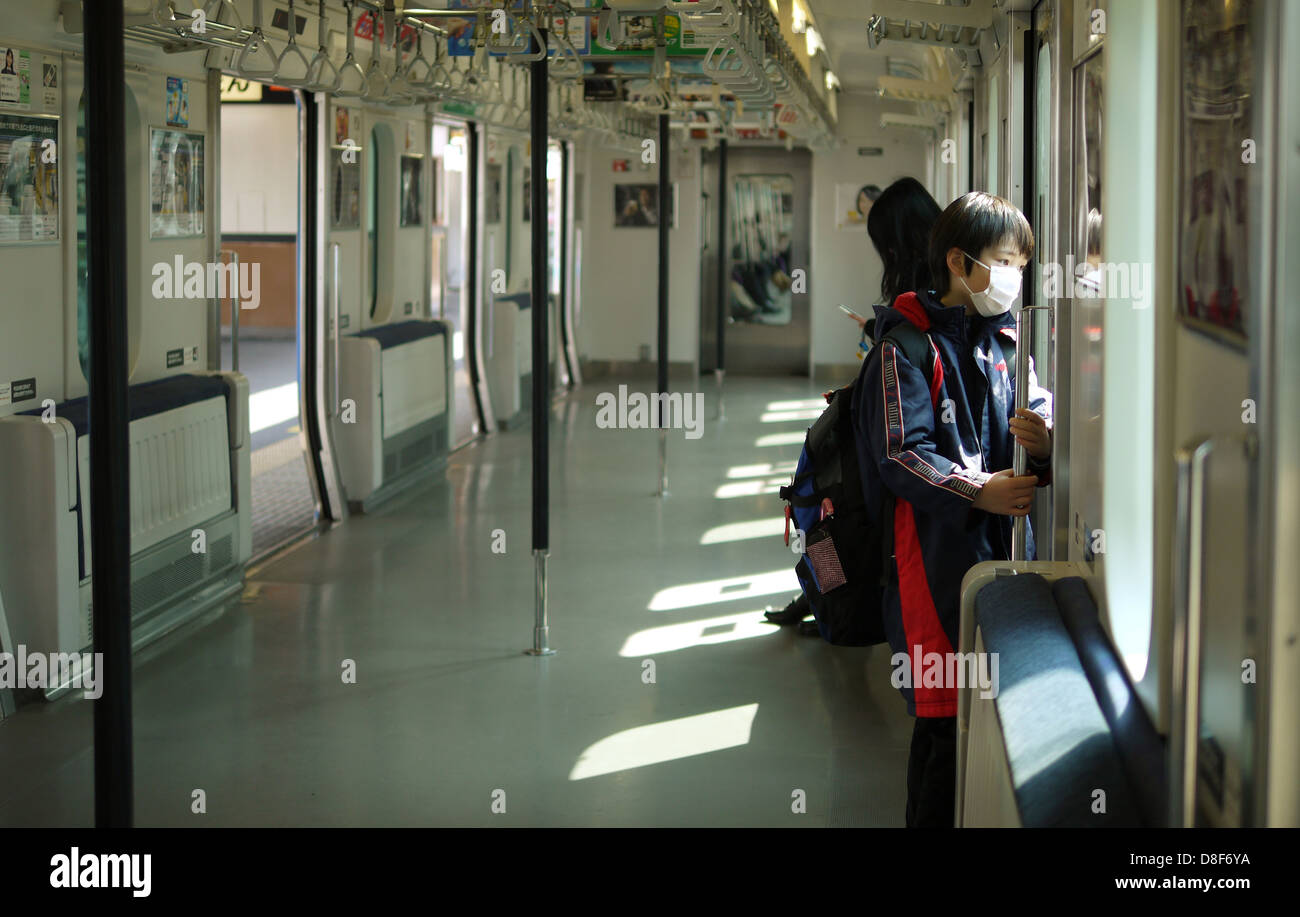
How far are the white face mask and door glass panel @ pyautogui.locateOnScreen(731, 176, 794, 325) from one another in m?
13.4

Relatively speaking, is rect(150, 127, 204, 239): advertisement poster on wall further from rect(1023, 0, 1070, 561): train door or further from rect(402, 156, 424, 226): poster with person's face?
rect(1023, 0, 1070, 561): train door

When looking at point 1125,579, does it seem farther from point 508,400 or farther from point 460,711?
point 508,400

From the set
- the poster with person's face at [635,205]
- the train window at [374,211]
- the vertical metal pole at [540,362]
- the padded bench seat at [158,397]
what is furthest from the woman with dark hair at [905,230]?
the poster with person's face at [635,205]

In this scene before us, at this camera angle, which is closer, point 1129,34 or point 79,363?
point 1129,34

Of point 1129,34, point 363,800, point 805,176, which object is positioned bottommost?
point 363,800

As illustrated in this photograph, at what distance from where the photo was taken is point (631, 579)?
6.51 metres

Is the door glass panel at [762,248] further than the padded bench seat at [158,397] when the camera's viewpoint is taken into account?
Yes

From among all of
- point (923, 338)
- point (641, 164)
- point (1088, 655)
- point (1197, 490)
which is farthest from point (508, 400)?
point (1197, 490)

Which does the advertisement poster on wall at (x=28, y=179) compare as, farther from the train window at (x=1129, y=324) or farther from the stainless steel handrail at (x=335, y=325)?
the train window at (x=1129, y=324)

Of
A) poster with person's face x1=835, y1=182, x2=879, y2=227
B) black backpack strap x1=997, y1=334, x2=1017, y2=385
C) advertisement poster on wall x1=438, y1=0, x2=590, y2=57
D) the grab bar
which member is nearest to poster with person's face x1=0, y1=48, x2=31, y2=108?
advertisement poster on wall x1=438, y1=0, x2=590, y2=57

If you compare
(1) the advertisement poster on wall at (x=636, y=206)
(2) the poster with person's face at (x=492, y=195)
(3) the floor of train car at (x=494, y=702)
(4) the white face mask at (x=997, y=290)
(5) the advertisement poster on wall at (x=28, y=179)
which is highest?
(1) the advertisement poster on wall at (x=636, y=206)

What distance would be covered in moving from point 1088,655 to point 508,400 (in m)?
9.77

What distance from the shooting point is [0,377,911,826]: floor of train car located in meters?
Result: 3.87

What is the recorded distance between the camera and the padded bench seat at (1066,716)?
1.69 m
